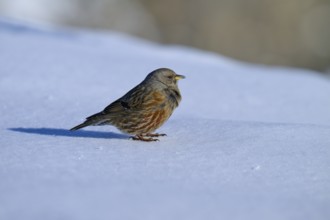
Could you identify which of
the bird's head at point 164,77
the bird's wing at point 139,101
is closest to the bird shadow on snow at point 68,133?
the bird's wing at point 139,101

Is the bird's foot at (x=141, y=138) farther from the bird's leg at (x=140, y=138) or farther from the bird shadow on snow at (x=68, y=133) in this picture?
the bird shadow on snow at (x=68, y=133)

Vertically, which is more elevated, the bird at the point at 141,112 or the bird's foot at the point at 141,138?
the bird at the point at 141,112

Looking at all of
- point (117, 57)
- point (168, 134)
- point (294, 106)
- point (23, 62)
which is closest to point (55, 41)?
point (117, 57)

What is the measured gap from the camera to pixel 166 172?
468 centimetres

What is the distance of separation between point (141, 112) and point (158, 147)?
547 millimetres

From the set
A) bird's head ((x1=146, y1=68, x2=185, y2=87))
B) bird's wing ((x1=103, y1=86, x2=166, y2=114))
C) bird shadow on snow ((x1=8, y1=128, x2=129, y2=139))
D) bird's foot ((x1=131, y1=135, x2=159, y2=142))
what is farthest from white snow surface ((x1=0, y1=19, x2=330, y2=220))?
bird's head ((x1=146, y1=68, x2=185, y2=87))

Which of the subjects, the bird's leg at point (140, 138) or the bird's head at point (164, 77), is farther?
the bird's head at point (164, 77)

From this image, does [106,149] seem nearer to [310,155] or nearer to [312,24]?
[310,155]

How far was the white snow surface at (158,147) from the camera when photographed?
395 centimetres

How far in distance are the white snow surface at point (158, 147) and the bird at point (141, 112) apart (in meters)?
0.16

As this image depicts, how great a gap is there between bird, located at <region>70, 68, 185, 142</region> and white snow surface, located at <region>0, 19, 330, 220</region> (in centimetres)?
16

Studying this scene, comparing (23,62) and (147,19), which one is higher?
(147,19)

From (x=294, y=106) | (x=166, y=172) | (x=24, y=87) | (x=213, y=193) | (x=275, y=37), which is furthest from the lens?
(x=275, y=37)

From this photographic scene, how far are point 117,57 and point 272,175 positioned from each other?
5948 mm
